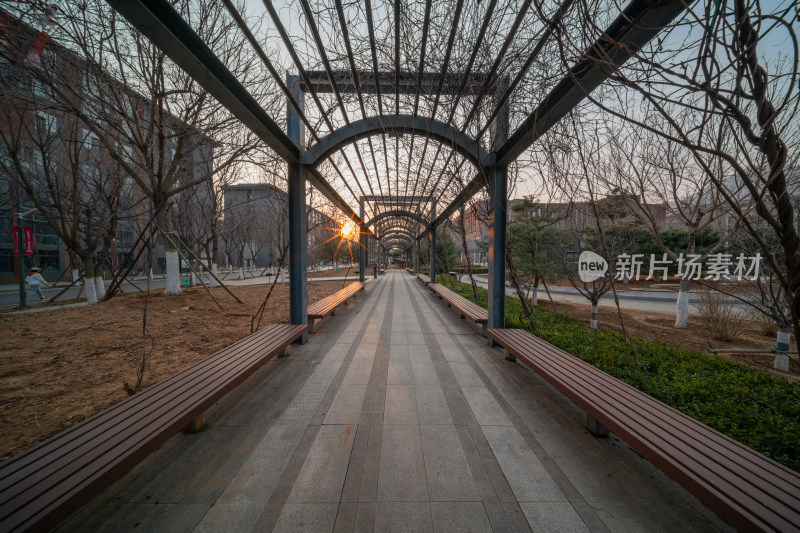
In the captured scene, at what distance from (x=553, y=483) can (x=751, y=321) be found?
31.6 feet

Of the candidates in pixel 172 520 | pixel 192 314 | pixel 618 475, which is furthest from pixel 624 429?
pixel 192 314

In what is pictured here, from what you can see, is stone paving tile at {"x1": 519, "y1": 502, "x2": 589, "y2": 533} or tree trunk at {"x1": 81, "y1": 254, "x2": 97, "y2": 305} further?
tree trunk at {"x1": 81, "y1": 254, "x2": 97, "y2": 305}

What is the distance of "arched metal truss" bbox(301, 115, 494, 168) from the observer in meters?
4.43

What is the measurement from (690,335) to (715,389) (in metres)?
5.56

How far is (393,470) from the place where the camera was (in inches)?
79.3

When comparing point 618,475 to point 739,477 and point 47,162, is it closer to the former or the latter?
point 739,477

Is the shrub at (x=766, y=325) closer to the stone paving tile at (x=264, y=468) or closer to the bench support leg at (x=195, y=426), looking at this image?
the stone paving tile at (x=264, y=468)

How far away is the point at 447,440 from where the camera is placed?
2.35 m

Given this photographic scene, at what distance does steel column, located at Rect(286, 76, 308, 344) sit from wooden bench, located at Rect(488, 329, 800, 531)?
13.5ft

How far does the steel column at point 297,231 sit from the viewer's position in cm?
472

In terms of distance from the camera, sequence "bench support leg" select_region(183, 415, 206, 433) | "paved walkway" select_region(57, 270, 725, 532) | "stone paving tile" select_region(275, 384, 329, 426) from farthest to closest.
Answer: "stone paving tile" select_region(275, 384, 329, 426) < "bench support leg" select_region(183, 415, 206, 433) < "paved walkway" select_region(57, 270, 725, 532)

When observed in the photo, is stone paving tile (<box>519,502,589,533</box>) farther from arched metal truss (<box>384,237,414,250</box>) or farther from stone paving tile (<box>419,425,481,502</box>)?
arched metal truss (<box>384,237,414,250</box>)

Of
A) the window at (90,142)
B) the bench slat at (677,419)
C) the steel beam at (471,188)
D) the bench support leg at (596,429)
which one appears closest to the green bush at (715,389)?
the bench slat at (677,419)
